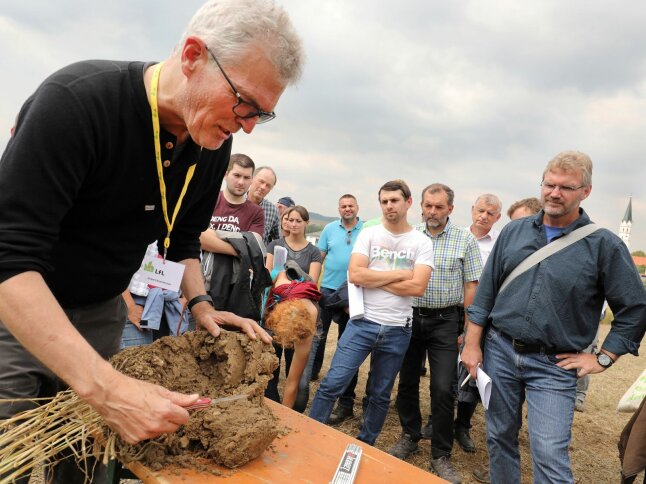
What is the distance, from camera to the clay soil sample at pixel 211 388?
1.56 metres

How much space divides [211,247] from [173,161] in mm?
2086

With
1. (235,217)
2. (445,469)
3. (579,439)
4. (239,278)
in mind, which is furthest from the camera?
(579,439)

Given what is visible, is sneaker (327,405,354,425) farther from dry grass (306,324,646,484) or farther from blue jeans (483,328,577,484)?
blue jeans (483,328,577,484)

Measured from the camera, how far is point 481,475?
169 inches

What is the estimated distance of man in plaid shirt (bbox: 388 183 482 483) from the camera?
4.32m

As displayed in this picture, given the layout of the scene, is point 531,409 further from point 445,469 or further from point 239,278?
point 239,278

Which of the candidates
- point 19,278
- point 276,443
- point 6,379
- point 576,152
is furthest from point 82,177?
point 576,152

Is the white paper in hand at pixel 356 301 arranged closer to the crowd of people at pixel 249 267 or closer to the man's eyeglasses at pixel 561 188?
the crowd of people at pixel 249 267

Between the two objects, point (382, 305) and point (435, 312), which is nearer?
point (382, 305)

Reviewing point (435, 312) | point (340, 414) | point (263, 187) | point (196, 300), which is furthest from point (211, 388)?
point (263, 187)

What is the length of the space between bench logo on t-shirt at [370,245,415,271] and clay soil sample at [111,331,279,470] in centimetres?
247

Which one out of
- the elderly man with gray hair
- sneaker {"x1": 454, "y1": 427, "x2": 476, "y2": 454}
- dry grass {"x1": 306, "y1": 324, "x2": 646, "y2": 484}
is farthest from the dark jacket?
sneaker {"x1": 454, "y1": 427, "x2": 476, "y2": 454}

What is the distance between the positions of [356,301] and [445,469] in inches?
66.9

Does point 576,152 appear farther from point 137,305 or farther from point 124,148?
point 137,305
